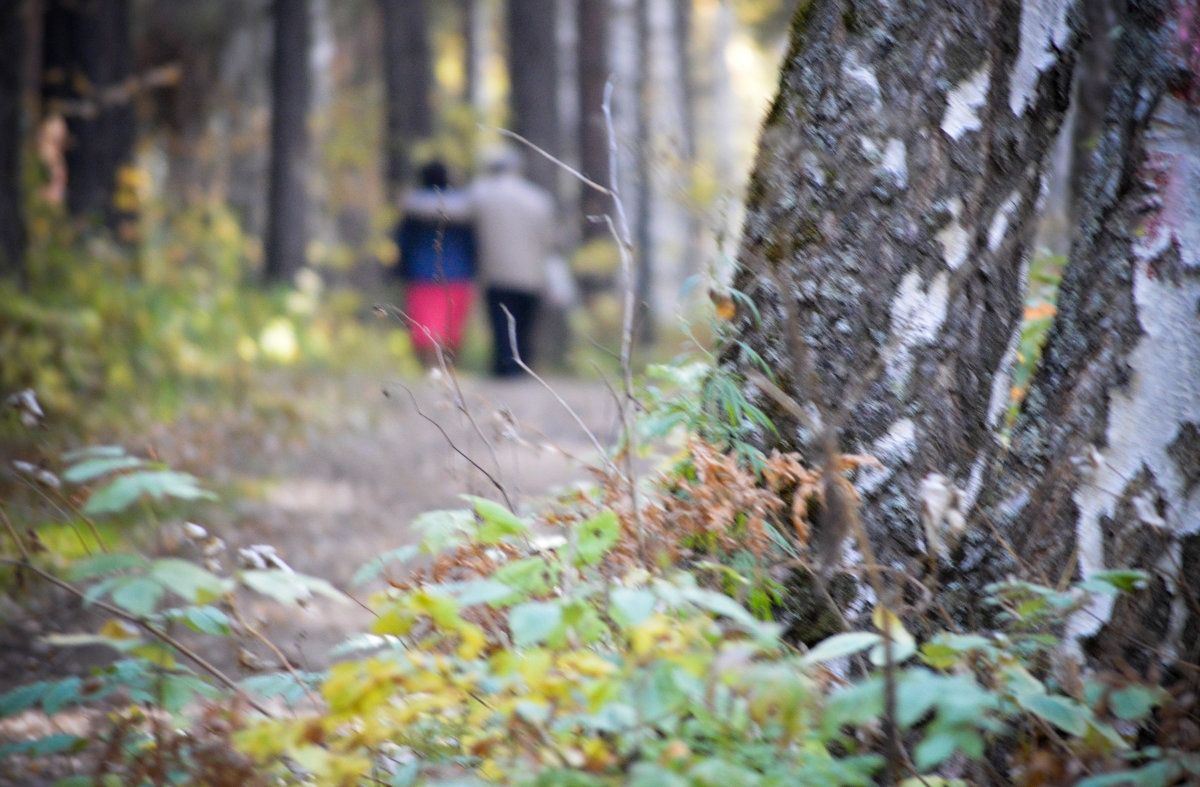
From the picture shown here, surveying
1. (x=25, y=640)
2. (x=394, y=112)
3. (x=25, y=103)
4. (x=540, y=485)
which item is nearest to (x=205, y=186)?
(x=394, y=112)

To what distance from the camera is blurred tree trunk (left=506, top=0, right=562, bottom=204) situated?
11430 millimetres

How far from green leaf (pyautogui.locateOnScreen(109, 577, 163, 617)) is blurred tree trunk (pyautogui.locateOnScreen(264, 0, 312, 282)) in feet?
34.6

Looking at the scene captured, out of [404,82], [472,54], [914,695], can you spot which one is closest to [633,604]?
[914,695]

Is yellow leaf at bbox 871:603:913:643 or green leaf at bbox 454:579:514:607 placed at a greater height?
green leaf at bbox 454:579:514:607

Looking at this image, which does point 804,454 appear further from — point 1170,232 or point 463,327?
point 463,327

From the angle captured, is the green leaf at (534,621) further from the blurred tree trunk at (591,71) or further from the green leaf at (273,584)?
the blurred tree trunk at (591,71)

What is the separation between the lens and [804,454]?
6.91ft

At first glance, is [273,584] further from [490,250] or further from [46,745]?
[490,250]

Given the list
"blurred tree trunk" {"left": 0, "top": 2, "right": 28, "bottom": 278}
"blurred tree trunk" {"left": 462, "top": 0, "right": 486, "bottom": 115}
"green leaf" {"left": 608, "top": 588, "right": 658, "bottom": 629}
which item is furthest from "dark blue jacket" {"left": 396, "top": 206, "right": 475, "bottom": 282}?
"green leaf" {"left": 608, "top": 588, "right": 658, "bottom": 629}

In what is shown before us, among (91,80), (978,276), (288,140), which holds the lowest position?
(978,276)

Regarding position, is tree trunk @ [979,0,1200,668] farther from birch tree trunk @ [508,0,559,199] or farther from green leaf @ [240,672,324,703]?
birch tree trunk @ [508,0,559,199]

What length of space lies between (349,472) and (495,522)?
193 inches

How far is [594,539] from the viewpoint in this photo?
1.62m

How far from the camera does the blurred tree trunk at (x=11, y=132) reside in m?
6.22
